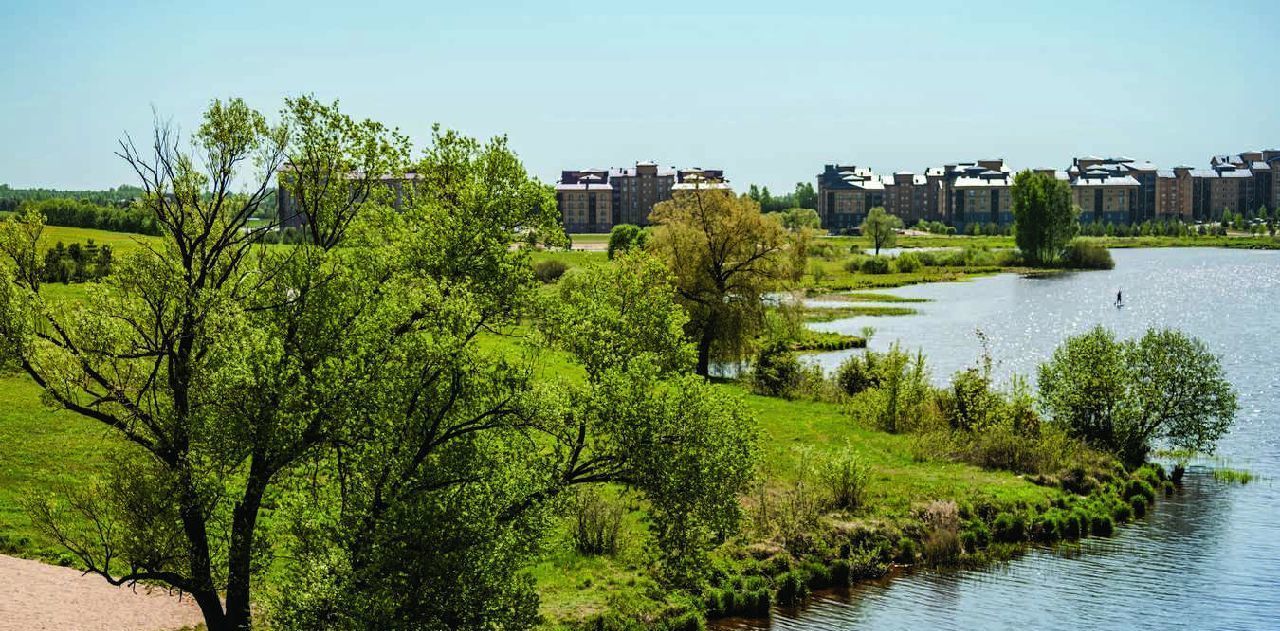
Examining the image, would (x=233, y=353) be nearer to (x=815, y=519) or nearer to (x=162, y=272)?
(x=162, y=272)

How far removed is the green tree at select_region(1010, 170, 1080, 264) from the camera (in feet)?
426

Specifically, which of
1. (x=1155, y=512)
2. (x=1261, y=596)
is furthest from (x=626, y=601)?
(x=1155, y=512)

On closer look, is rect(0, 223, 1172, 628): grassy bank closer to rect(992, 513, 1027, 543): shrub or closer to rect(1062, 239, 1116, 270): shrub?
rect(992, 513, 1027, 543): shrub

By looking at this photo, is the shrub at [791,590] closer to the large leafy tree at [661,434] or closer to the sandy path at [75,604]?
the large leafy tree at [661,434]

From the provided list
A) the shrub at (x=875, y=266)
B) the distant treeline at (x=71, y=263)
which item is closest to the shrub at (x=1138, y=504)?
the distant treeline at (x=71, y=263)

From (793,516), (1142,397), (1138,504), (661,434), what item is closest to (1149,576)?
(1138,504)

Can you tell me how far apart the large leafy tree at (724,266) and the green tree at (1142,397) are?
1454cm

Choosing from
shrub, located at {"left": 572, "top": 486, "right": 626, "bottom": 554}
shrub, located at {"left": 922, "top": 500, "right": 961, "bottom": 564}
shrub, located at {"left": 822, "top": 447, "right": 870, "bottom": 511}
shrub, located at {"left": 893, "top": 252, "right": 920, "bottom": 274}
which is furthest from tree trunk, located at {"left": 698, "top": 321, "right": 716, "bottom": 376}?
shrub, located at {"left": 893, "top": 252, "right": 920, "bottom": 274}

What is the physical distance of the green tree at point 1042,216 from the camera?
12975 cm

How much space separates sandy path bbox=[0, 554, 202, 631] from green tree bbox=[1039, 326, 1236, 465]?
2875cm

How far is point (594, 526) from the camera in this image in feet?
91.1

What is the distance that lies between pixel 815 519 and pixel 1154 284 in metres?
91.8

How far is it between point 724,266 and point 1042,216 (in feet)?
307

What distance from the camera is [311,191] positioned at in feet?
71.2
